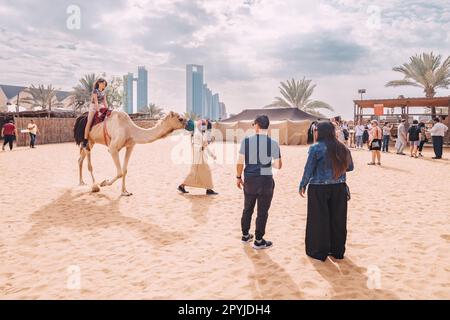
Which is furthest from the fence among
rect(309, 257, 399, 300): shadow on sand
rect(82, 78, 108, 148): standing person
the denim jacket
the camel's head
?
rect(309, 257, 399, 300): shadow on sand

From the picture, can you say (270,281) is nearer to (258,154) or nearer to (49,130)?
→ (258,154)

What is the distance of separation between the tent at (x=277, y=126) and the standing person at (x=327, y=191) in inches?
821

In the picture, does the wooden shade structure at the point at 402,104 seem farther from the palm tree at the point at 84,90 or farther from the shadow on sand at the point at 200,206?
the palm tree at the point at 84,90

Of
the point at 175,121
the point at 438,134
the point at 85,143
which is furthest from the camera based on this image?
the point at 438,134

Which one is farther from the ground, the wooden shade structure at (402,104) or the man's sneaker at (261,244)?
the wooden shade structure at (402,104)

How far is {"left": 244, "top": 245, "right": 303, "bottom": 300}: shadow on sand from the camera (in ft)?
10.7

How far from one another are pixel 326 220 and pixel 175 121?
4426mm

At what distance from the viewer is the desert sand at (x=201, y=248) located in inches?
133

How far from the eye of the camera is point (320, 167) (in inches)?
157

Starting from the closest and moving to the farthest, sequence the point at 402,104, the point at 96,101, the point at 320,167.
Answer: the point at 320,167 < the point at 96,101 < the point at 402,104

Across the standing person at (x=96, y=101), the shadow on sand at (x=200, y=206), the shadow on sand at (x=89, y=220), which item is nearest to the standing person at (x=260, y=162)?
the shadow on sand at (x=89, y=220)

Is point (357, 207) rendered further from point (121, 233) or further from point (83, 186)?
point (83, 186)

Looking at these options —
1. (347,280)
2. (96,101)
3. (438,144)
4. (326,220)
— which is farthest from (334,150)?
(438,144)

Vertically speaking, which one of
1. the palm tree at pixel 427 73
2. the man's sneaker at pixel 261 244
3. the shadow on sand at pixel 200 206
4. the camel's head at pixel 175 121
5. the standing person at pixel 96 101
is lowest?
the man's sneaker at pixel 261 244
